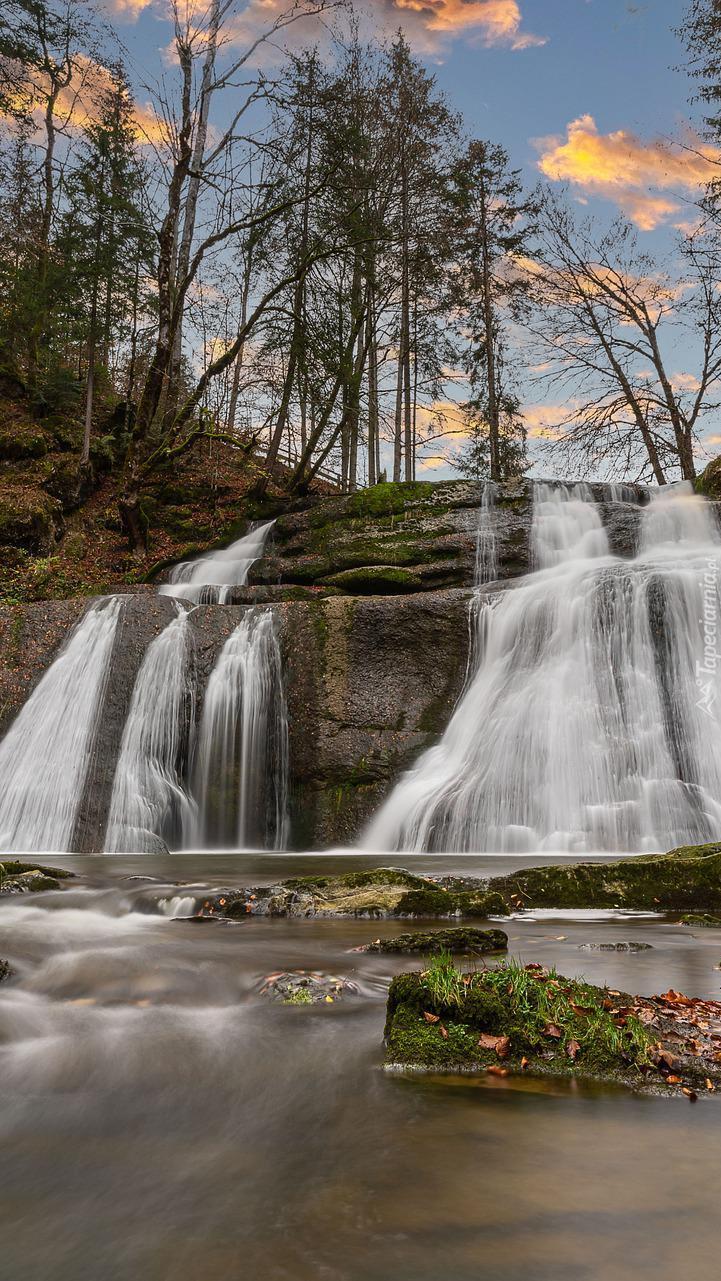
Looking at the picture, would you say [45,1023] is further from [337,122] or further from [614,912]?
[337,122]

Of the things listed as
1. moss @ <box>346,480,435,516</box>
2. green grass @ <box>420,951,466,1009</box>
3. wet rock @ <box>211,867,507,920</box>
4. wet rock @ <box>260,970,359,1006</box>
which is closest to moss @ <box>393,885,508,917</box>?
wet rock @ <box>211,867,507,920</box>

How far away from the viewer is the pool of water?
166cm

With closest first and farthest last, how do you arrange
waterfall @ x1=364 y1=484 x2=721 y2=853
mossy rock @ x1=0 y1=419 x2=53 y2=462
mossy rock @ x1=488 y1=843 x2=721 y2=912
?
1. mossy rock @ x1=488 y1=843 x2=721 y2=912
2. waterfall @ x1=364 y1=484 x2=721 y2=853
3. mossy rock @ x1=0 y1=419 x2=53 y2=462

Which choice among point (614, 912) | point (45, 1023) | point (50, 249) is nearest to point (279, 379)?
point (50, 249)

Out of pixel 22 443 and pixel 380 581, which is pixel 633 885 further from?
pixel 22 443

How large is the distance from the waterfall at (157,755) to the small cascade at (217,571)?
10.4 feet

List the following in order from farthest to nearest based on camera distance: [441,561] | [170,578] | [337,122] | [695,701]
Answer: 1. [337,122]
2. [170,578]
3. [441,561]
4. [695,701]

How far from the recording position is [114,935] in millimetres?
4996

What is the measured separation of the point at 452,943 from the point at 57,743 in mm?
8585

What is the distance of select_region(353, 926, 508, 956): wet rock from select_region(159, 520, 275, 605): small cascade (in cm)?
1154

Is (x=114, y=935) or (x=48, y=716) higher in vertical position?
(x=48, y=716)

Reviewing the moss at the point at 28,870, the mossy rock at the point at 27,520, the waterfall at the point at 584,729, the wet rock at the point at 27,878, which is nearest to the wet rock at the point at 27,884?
the wet rock at the point at 27,878

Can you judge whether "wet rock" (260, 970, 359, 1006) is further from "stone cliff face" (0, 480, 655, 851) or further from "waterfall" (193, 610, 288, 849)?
"waterfall" (193, 610, 288, 849)

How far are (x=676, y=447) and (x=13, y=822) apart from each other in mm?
18478
